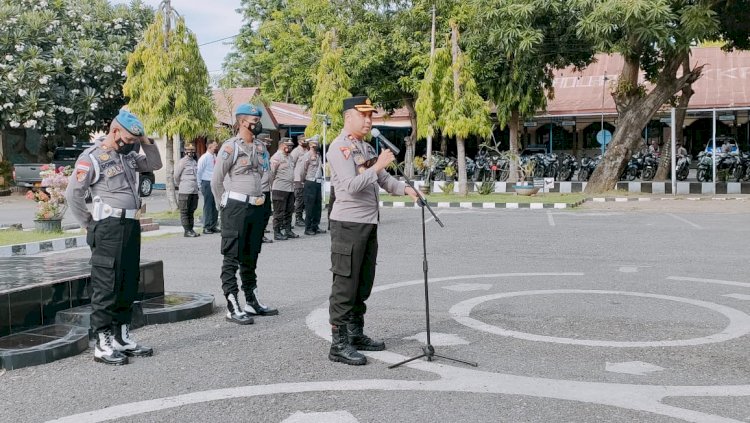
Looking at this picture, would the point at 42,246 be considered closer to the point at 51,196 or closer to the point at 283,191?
the point at 51,196

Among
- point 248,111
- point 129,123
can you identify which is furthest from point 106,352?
point 248,111

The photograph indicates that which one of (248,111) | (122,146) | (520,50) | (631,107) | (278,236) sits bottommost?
(278,236)

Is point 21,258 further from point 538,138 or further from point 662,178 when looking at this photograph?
point 538,138

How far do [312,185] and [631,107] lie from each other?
13.3m

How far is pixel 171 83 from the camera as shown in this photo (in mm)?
17953

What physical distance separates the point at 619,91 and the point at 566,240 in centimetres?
1268

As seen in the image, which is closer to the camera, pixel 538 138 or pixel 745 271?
pixel 745 271

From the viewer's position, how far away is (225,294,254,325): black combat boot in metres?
6.69

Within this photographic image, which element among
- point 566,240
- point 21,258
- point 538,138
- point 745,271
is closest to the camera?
point 21,258

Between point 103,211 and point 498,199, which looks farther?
point 498,199

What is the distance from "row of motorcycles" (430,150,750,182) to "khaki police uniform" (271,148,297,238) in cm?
1235

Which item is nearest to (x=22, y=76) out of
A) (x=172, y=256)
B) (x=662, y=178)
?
(x=172, y=256)

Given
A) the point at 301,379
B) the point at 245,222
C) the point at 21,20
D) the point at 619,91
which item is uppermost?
the point at 21,20

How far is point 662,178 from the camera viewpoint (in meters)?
28.3
